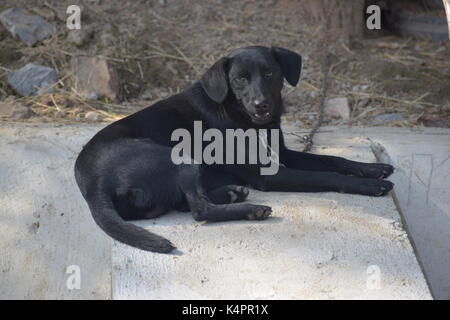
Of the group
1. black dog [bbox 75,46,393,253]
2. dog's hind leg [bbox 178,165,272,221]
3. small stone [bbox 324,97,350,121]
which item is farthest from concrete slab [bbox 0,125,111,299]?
small stone [bbox 324,97,350,121]

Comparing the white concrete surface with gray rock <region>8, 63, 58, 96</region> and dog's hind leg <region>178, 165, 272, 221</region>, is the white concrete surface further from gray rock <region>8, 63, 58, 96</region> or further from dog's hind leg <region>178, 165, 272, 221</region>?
gray rock <region>8, 63, 58, 96</region>

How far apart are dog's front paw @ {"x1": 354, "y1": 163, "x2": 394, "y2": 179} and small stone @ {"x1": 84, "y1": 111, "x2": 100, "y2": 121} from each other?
2232 millimetres

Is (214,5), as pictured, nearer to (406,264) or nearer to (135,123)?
(135,123)

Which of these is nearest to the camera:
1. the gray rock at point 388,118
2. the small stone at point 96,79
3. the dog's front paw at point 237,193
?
the dog's front paw at point 237,193

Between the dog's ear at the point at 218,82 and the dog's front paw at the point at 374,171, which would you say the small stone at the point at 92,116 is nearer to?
the dog's ear at the point at 218,82

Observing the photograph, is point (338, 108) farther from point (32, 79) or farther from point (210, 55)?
point (32, 79)

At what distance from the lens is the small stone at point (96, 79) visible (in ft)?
19.7

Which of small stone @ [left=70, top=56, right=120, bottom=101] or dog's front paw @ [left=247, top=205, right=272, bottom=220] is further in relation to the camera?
small stone @ [left=70, top=56, right=120, bottom=101]

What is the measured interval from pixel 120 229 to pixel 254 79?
1.18 metres

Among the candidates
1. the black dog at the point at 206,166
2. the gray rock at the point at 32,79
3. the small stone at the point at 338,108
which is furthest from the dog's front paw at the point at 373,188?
the gray rock at the point at 32,79

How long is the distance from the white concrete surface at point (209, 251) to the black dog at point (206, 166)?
0.09 m

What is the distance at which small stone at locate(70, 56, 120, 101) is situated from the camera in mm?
6016
